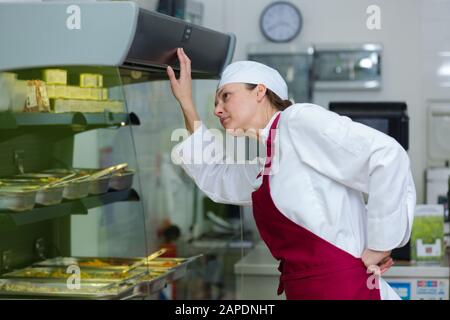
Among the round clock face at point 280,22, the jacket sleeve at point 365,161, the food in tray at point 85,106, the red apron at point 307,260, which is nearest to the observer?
the jacket sleeve at point 365,161

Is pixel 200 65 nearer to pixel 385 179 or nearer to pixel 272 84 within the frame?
pixel 272 84

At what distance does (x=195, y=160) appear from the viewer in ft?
8.36

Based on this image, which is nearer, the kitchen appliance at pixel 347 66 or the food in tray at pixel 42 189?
the food in tray at pixel 42 189

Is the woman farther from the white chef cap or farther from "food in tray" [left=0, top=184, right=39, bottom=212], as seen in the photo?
"food in tray" [left=0, top=184, right=39, bottom=212]

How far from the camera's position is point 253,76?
7.75ft

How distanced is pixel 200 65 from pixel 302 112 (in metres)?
0.72

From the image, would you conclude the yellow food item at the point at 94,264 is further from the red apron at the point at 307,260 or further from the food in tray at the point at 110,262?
the red apron at the point at 307,260

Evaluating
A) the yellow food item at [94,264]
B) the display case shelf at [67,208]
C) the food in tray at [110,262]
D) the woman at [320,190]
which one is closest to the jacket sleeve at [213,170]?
the woman at [320,190]

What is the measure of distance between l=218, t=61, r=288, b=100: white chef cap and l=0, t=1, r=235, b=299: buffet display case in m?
0.25

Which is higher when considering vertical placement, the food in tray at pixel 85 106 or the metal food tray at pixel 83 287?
the food in tray at pixel 85 106

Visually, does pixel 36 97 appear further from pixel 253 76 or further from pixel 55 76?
pixel 253 76

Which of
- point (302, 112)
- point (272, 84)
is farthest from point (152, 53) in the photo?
point (302, 112)

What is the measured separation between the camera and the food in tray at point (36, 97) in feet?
8.80

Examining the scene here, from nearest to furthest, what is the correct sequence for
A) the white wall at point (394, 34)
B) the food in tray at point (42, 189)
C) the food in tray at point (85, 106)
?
1. the food in tray at point (42, 189)
2. the food in tray at point (85, 106)
3. the white wall at point (394, 34)
